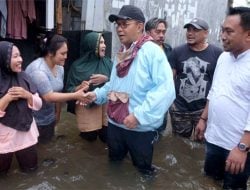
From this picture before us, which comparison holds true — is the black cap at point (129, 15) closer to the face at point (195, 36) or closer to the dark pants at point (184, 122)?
the face at point (195, 36)

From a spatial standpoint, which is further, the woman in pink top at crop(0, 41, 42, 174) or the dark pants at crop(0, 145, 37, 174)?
the dark pants at crop(0, 145, 37, 174)

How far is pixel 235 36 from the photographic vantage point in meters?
3.00

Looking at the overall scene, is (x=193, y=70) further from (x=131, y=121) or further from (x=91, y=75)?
(x=131, y=121)

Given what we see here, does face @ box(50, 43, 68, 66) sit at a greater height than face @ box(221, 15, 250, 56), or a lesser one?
lesser

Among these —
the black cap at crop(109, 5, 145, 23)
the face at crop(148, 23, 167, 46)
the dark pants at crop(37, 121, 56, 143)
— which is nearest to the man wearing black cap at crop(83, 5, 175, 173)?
the black cap at crop(109, 5, 145, 23)

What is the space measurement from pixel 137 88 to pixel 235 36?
1.07 metres

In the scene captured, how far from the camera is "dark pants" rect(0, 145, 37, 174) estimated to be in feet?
12.4

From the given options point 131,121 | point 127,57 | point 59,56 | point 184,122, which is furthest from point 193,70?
point 59,56

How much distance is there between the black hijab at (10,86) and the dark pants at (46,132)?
916mm

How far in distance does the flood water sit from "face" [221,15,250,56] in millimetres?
1636

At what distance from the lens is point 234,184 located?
11.1ft

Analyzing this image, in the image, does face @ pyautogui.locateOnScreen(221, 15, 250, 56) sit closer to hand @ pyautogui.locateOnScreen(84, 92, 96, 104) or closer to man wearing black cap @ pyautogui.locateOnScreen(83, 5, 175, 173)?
man wearing black cap @ pyautogui.locateOnScreen(83, 5, 175, 173)

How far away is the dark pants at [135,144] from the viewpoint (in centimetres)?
371

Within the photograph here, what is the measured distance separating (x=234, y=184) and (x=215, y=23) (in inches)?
319
